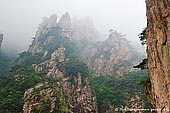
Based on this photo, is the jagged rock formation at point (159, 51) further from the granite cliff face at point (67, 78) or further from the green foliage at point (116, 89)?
the green foliage at point (116, 89)

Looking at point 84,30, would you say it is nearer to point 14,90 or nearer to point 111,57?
point 111,57

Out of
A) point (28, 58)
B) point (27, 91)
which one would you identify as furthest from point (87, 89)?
point (28, 58)

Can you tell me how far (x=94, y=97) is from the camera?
5172cm

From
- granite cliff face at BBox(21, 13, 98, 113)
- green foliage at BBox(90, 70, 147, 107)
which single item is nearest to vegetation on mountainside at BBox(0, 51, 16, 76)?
granite cliff face at BBox(21, 13, 98, 113)

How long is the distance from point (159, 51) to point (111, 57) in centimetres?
5605

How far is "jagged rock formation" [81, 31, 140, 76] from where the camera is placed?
241 ft

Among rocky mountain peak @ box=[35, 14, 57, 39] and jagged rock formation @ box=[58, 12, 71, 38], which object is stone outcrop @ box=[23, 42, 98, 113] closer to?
jagged rock formation @ box=[58, 12, 71, 38]

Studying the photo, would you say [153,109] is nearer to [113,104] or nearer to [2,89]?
[113,104]

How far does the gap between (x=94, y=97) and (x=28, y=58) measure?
896 inches

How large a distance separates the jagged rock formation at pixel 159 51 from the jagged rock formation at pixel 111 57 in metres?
48.1

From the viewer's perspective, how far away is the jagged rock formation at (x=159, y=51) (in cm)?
2055

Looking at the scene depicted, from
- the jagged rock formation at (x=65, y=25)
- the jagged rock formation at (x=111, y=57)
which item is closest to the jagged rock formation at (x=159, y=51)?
the jagged rock formation at (x=111, y=57)

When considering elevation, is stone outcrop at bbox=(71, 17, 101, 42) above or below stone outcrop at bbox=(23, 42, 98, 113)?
above

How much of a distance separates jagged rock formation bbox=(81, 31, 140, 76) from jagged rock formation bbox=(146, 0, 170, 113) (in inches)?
1892
